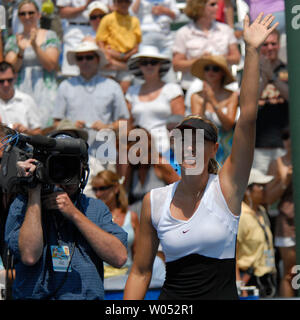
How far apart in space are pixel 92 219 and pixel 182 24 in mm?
4974

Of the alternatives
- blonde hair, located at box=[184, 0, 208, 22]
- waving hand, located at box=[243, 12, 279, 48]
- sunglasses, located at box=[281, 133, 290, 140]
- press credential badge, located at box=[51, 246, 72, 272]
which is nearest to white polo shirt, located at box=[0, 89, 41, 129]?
blonde hair, located at box=[184, 0, 208, 22]

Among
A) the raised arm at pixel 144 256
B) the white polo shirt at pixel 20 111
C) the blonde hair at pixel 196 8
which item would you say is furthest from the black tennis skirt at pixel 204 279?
the blonde hair at pixel 196 8

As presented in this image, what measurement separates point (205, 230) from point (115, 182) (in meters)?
2.71

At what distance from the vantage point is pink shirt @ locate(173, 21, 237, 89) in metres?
6.91

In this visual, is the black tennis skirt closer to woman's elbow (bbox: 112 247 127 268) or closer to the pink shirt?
woman's elbow (bbox: 112 247 127 268)

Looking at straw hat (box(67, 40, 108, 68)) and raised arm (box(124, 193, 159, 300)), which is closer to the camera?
raised arm (box(124, 193, 159, 300))

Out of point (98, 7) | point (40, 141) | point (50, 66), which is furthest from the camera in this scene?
point (98, 7)

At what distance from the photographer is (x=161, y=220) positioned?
302 cm

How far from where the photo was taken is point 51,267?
10.3 feet

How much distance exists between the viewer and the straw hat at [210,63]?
6180 mm

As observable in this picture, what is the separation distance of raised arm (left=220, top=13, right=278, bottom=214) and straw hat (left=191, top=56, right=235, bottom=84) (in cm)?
323

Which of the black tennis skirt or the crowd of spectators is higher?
the crowd of spectators

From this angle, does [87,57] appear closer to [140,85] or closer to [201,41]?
[140,85]

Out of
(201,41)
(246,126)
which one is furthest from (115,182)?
(246,126)
